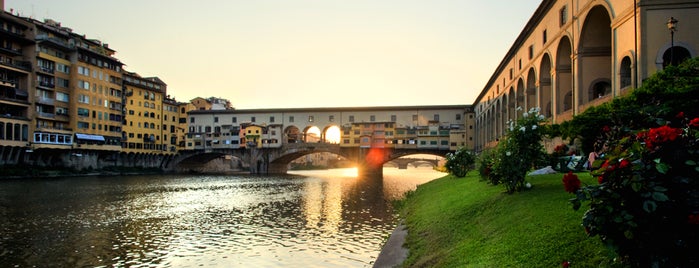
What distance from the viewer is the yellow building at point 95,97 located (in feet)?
256

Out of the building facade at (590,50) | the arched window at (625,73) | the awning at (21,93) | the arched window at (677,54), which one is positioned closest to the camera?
the building facade at (590,50)

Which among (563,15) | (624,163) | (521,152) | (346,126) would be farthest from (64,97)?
(624,163)

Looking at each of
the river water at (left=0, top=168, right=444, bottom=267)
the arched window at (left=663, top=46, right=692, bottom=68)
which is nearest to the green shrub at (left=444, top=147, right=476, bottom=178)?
the river water at (left=0, top=168, right=444, bottom=267)

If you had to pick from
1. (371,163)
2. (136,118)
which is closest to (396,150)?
(371,163)

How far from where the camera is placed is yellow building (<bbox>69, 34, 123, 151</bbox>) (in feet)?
256

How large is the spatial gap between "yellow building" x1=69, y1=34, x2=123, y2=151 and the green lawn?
78.0 m

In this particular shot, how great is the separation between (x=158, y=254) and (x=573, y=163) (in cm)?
1792

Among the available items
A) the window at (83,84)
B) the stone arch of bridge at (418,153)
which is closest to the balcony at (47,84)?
the window at (83,84)

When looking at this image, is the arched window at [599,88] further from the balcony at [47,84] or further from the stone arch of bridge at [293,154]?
the balcony at [47,84]

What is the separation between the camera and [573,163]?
20.5 meters

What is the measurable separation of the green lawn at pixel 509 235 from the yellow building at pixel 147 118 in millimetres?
89667

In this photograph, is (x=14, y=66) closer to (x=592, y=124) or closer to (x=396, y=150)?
(x=396, y=150)

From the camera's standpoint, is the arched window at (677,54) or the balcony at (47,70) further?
the balcony at (47,70)

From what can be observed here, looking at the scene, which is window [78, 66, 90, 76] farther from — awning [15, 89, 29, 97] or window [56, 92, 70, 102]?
awning [15, 89, 29, 97]
